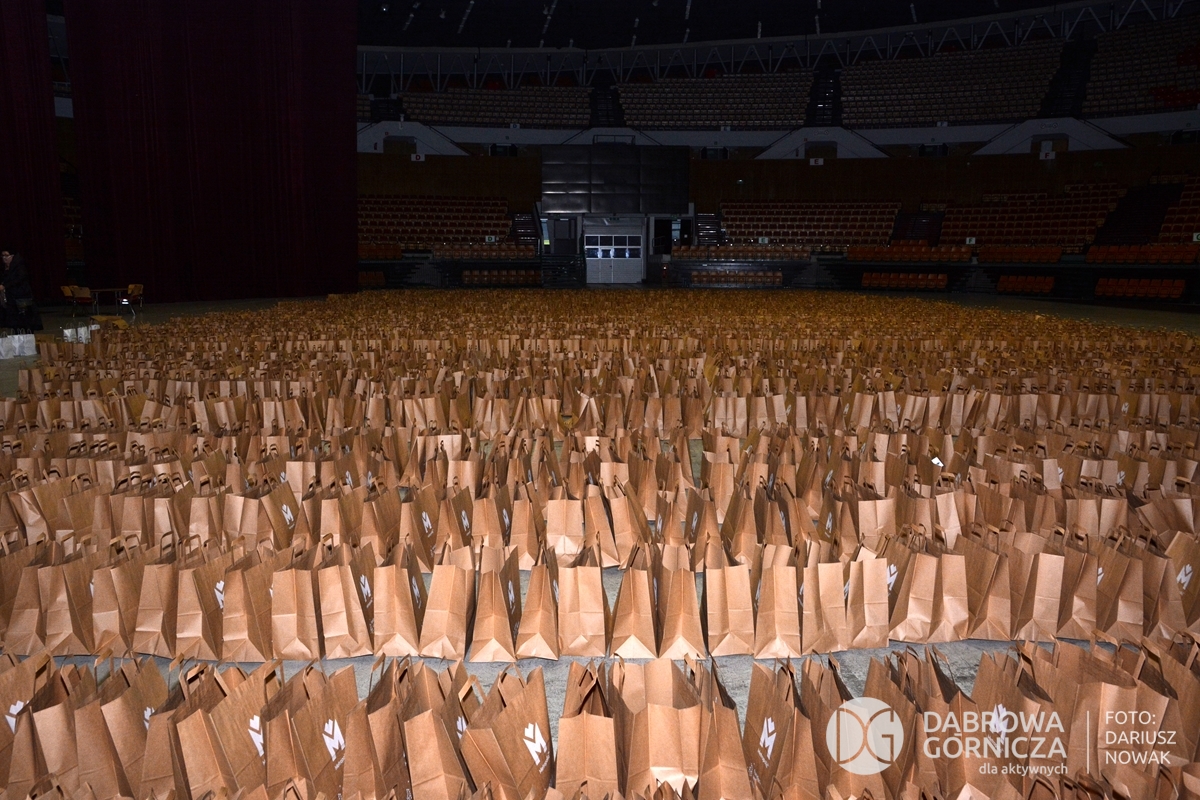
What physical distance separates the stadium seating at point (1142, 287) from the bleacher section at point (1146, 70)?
289 inches

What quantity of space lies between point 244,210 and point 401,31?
13301 mm

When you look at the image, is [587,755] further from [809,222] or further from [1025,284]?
[809,222]

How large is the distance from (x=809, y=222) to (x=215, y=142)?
16832 mm

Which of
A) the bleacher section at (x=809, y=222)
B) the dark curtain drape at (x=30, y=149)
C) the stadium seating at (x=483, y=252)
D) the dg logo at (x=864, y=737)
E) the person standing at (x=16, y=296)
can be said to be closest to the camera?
the dg logo at (x=864, y=737)

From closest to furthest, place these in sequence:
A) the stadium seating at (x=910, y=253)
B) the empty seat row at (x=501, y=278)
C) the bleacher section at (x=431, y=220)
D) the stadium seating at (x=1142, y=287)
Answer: the stadium seating at (x=1142, y=287)
the stadium seating at (x=910, y=253)
the empty seat row at (x=501, y=278)
the bleacher section at (x=431, y=220)

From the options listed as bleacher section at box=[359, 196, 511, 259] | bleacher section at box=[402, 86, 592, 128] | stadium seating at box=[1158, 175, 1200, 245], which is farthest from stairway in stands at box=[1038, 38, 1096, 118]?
bleacher section at box=[359, 196, 511, 259]

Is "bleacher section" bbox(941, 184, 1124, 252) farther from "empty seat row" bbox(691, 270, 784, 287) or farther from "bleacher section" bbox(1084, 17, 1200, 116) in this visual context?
"empty seat row" bbox(691, 270, 784, 287)

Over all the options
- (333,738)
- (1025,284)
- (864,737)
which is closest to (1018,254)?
(1025,284)

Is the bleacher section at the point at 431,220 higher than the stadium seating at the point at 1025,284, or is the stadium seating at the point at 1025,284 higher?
the bleacher section at the point at 431,220

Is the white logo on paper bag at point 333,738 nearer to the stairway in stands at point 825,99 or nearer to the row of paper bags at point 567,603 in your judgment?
the row of paper bags at point 567,603

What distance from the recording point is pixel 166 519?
255cm

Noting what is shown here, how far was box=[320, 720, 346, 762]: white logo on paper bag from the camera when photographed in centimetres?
145

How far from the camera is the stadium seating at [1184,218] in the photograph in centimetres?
1751

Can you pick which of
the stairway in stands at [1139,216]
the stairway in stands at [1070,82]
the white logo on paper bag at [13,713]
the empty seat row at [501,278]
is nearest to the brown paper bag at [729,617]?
the white logo on paper bag at [13,713]
